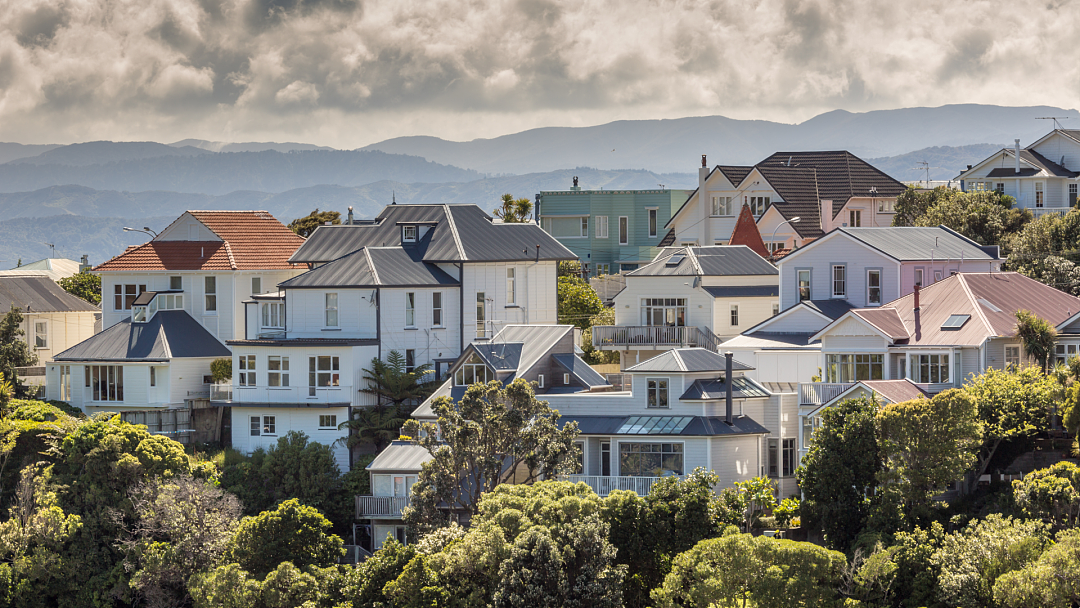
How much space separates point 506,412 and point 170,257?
32045mm

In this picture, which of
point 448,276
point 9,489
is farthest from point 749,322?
point 9,489

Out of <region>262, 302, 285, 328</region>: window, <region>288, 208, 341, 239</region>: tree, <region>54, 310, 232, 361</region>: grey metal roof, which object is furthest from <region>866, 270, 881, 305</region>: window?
<region>288, 208, 341, 239</region>: tree

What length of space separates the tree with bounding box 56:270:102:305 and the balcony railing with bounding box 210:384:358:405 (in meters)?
40.0

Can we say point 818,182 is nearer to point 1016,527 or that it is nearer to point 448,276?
point 448,276

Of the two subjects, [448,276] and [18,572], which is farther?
[448,276]

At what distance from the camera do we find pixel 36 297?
3310 inches

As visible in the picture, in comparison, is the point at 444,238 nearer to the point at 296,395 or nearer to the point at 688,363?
the point at 296,395

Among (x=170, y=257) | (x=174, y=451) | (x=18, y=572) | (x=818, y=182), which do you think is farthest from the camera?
(x=818, y=182)

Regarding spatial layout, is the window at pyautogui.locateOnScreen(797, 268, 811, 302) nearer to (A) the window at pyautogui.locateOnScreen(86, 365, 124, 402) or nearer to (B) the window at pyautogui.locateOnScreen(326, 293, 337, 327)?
(B) the window at pyautogui.locateOnScreen(326, 293, 337, 327)

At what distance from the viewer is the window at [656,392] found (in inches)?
2098

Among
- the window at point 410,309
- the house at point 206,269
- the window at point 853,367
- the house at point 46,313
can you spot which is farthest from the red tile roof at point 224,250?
the window at point 853,367

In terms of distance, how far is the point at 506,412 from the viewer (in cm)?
4809

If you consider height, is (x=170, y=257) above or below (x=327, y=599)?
above

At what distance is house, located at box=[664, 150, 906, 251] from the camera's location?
284 ft
